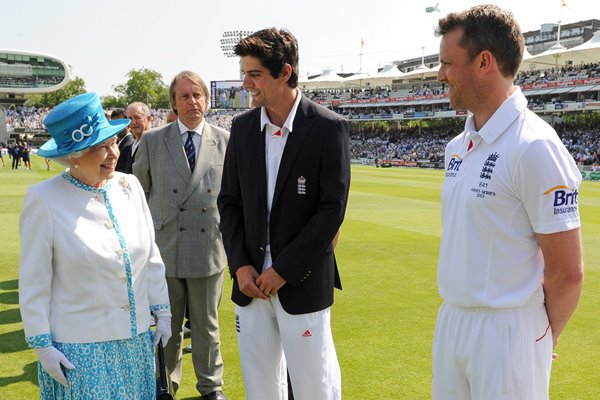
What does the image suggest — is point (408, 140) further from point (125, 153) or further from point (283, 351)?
point (283, 351)

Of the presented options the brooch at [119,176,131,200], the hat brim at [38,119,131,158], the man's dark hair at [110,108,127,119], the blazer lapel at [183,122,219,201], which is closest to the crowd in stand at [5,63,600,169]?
the man's dark hair at [110,108,127,119]

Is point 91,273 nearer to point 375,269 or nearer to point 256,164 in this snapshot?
point 256,164

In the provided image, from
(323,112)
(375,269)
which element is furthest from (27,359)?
(375,269)

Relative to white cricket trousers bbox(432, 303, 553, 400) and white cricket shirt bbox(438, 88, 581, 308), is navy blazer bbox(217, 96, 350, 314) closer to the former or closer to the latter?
white cricket shirt bbox(438, 88, 581, 308)

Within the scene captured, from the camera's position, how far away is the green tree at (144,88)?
131250 millimetres

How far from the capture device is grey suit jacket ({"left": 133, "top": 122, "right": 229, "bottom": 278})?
4.54 m

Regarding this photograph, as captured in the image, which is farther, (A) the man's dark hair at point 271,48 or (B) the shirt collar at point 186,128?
(B) the shirt collar at point 186,128

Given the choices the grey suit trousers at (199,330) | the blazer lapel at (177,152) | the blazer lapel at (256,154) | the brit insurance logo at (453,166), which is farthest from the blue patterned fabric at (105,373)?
the brit insurance logo at (453,166)

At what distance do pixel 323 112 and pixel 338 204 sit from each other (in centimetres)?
56

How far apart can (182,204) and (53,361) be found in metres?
2.00

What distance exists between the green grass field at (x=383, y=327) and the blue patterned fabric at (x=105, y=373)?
69.9 inches

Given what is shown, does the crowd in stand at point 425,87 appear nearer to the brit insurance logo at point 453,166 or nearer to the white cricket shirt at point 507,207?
the brit insurance logo at point 453,166

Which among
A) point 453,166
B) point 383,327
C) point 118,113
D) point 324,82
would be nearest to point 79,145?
point 453,166

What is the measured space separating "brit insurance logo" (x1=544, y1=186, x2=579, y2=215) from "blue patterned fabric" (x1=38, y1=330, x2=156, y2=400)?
7.27ft
